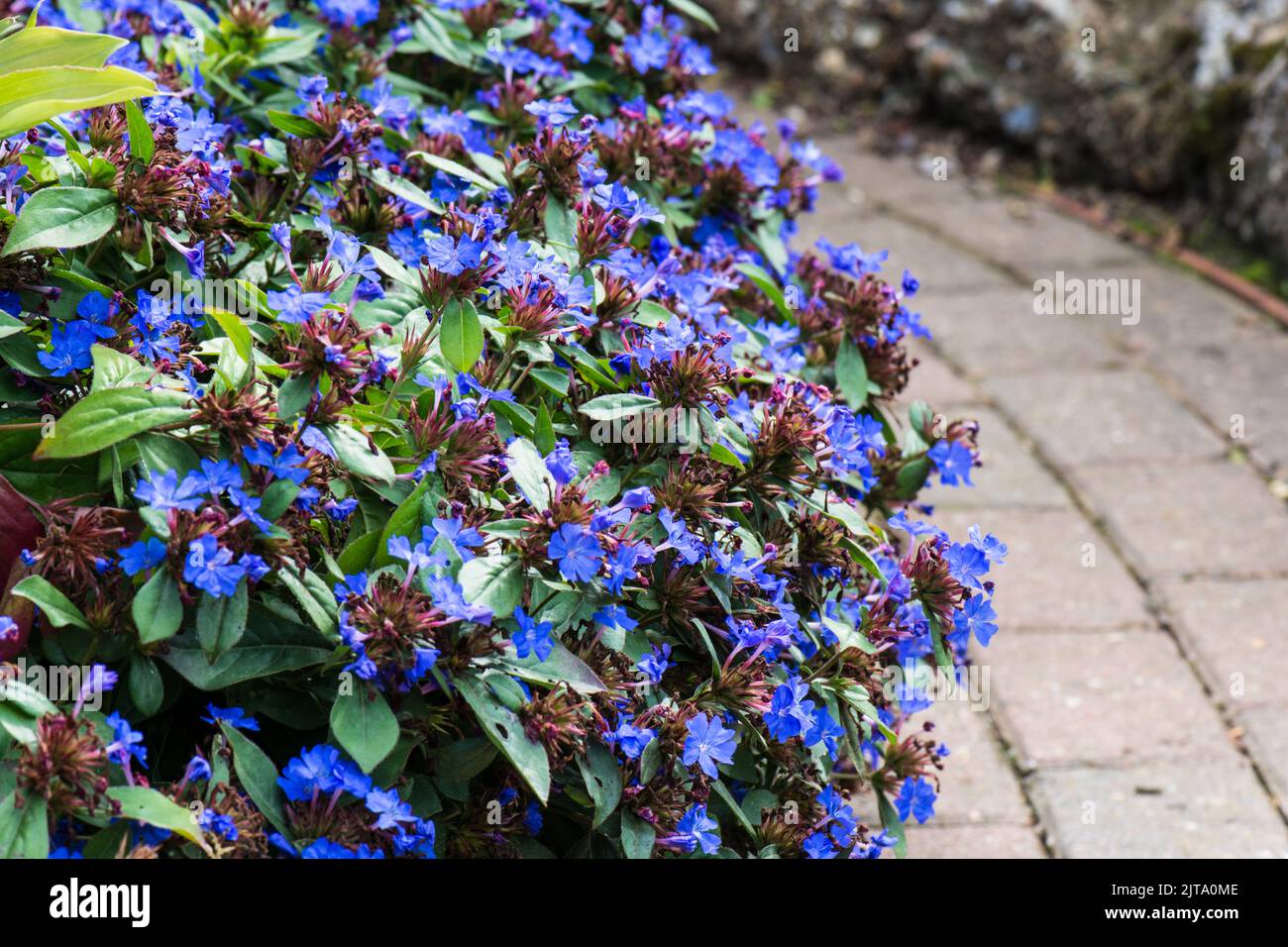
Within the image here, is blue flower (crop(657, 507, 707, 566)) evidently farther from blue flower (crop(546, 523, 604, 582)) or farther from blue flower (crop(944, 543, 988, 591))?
blue flower (crop(944, 543, 988, 591))

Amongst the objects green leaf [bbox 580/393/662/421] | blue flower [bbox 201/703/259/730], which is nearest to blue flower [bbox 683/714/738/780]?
green leaf [bbox 580/393/662/421]

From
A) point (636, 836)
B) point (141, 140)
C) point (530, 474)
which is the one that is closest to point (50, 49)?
point (141, 140)

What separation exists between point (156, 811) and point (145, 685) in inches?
6.0

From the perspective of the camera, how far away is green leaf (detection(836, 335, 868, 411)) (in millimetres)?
1989

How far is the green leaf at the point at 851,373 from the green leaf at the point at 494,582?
77 cm

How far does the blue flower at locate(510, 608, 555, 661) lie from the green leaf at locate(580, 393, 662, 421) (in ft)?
0.85

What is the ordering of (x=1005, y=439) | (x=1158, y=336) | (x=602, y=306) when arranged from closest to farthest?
(x=602, y=306)
(x=1005, y=439)
(x=1158, y=336)

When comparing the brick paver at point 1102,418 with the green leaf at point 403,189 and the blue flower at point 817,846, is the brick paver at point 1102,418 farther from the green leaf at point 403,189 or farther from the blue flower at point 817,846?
the green leaf at point 403,189

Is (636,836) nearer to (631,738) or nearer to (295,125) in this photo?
(631,738)

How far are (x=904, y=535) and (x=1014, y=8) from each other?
13.3ft
